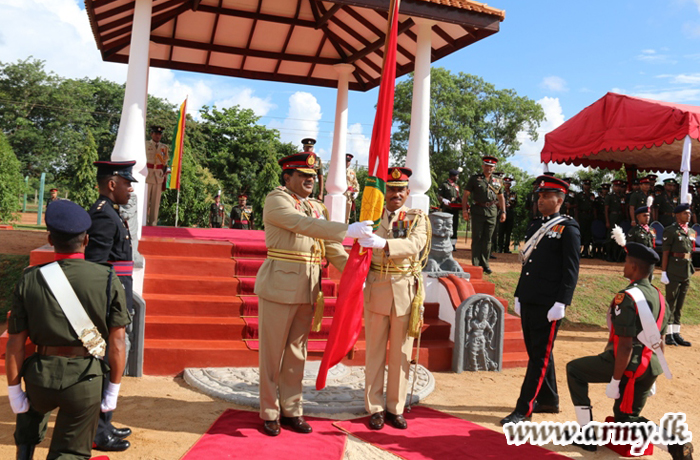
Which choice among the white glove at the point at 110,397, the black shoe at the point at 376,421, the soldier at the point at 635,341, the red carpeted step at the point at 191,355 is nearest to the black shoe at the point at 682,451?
the soldier at the point at 635,341

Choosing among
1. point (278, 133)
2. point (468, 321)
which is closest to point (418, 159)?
point (468, 321)

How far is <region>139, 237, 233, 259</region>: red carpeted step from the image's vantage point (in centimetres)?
726

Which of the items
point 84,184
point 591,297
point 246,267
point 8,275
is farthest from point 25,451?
point 84,184

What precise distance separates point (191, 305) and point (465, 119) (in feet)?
128

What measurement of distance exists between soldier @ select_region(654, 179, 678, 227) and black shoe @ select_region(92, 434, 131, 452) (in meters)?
13.8

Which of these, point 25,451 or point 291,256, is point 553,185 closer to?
point 291,256

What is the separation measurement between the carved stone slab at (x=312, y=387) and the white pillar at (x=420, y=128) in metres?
2.69

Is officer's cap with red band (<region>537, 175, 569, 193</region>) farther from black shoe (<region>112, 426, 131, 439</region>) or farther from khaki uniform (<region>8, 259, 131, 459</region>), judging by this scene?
black shoe (<region>112, 426, 131, 439</region>)

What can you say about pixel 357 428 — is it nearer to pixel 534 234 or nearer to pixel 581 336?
pixel 534 234

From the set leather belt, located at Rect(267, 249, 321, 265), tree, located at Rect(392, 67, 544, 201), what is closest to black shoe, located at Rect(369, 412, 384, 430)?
leather belt, located at Rect(267, 249, 321, 265)

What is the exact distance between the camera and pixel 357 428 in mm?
4660

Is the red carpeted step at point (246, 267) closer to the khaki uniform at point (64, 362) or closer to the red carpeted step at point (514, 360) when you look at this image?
the red carpeted step at point (514, 360)

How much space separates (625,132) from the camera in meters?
13.2

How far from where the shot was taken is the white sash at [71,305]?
2823mm
